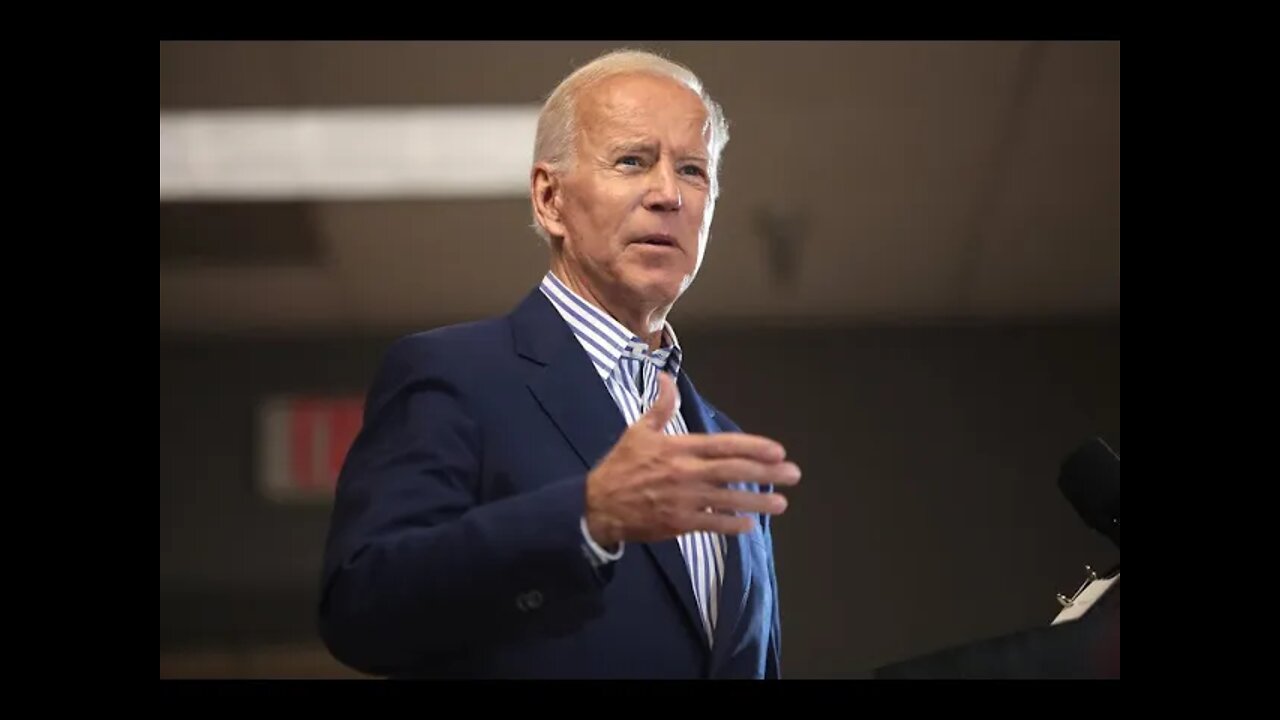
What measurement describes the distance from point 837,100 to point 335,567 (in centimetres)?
197

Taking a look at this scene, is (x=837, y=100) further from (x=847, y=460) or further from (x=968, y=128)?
(x=847, y=460)

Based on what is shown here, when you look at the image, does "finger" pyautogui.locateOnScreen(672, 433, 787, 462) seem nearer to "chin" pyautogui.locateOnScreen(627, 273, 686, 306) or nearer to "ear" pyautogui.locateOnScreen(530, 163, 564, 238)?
"chin" pyautogui.locateOnScreen(627, 273, 686, 306)

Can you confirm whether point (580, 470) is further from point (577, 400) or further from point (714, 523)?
point (714, 523)

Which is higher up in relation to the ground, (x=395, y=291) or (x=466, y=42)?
(x=466, y=42)

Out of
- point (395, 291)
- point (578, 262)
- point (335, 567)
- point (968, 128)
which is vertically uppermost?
point (968, 128)

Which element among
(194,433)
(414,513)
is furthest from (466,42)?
(414,513)

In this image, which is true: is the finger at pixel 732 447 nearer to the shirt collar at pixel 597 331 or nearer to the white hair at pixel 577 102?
the shirt collar at pixel 597 331

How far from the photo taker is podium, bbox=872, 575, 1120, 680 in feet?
4.46

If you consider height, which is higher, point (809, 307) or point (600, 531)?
point (809, 307)

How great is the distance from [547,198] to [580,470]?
369 millimetres

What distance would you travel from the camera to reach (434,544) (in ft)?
4.18

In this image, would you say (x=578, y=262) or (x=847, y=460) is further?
(x=847, y=460)

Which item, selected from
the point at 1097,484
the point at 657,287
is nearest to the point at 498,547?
the point at 657,287

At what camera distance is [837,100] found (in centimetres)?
307
